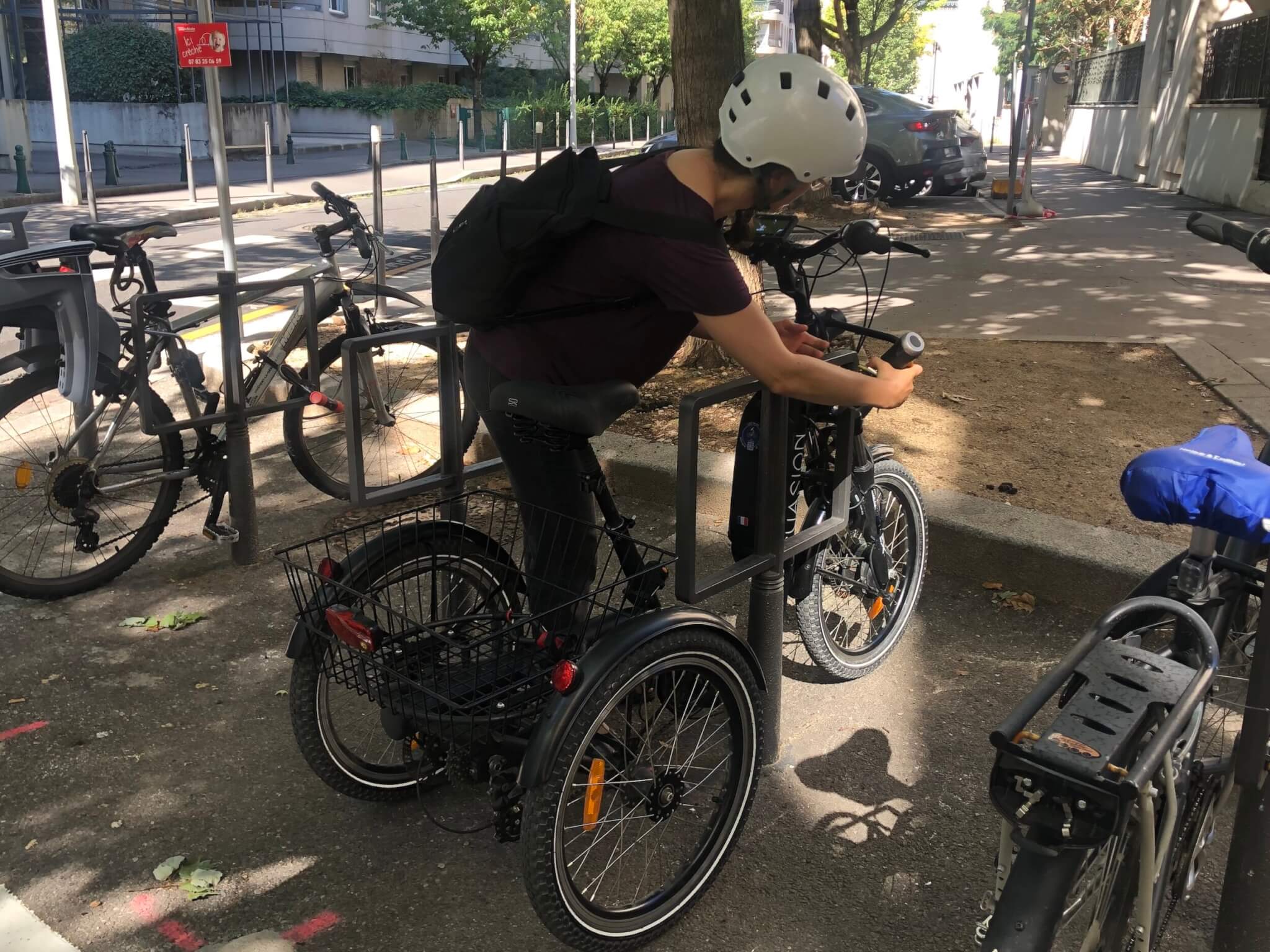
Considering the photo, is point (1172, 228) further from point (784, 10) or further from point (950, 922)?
point (784, 10)

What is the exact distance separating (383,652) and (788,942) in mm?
1154

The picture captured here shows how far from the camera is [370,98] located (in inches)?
1713

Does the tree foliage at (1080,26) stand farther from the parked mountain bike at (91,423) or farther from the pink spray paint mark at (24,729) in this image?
the pink spray paint mark at (24,729)

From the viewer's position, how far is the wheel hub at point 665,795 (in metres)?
2.79

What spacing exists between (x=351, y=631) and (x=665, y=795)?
84cm

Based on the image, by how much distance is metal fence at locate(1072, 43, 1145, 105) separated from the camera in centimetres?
2452

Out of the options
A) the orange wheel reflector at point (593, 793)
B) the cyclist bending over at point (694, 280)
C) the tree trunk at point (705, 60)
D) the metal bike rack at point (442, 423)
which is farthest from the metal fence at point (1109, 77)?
the orange wheel reflector at point (593, 793)

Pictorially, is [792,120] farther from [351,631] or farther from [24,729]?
[24,729]

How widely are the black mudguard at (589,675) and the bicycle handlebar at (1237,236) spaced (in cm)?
137

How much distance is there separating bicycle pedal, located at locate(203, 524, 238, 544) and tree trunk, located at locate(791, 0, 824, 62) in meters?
13.8

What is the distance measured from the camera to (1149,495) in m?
2.09

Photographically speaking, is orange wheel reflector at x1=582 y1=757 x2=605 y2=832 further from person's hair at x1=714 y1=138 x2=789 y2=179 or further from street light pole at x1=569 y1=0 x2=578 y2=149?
street light pole at x1=569 y1=0 x2=578 y2=149

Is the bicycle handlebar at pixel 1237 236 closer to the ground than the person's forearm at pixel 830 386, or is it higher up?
higher up

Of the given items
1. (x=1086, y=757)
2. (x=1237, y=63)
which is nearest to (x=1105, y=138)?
(x=1237, y=63)
